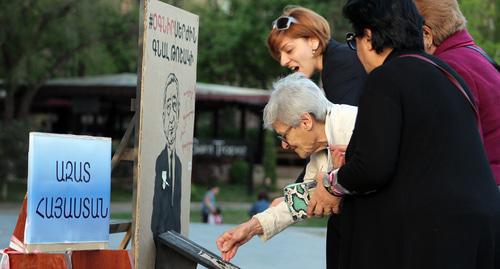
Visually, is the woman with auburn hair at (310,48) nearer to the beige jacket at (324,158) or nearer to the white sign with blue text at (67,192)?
the beige jacket at (324,158)

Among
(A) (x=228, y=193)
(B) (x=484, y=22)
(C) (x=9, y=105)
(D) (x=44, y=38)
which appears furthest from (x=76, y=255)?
(A) (x=228, y=193)

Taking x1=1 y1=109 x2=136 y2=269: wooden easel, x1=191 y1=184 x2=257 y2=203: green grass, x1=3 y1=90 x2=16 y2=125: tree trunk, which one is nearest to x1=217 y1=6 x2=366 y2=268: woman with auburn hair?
x1=1 y1=109 x2=136 y2=269: wooden easel

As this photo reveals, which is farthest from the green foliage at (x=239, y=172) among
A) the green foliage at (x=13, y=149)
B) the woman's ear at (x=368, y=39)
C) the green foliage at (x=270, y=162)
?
the woman's ear at (x=368, y=39)

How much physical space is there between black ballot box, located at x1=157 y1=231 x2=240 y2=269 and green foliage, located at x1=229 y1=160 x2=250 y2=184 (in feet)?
85.8

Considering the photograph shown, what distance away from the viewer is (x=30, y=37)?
999 inches

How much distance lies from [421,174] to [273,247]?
25.5 feet

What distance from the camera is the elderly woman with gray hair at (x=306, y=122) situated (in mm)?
3850

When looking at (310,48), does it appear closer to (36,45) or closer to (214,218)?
(214,218)

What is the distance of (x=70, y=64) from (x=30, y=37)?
24.9 feet

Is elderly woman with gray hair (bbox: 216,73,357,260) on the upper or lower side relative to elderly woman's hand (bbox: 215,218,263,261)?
upper

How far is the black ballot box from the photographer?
4.49 meters

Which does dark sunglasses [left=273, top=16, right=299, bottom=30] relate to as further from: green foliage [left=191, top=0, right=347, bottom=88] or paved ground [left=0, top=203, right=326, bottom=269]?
green foliage [left=191, top=0, right=347, bottom=88]

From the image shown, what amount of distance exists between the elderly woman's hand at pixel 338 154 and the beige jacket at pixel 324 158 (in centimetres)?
3

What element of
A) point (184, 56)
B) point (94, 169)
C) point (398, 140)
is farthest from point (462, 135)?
point (184, 56)
